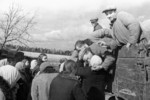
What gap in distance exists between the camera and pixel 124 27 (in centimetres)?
415

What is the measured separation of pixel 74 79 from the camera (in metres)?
3.10

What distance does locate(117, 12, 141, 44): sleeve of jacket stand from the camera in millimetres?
3979

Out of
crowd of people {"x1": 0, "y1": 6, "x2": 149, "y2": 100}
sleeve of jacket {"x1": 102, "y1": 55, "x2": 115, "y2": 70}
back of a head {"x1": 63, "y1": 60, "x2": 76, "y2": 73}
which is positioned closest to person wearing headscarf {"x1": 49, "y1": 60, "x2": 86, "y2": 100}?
crowd of people {"x1": 0, "y1": 6, "x2": 149, "y2": 100}

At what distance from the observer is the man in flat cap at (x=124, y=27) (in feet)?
13.1

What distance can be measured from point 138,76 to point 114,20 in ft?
4.04

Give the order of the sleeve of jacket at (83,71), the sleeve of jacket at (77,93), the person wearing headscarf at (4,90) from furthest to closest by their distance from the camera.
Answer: the sleeve of jacket at (83,71) → the person wearing headscarf at (4,90) → the sleeve of jacket at (77,93)

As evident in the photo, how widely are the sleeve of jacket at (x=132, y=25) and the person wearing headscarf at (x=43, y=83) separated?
1507 mm

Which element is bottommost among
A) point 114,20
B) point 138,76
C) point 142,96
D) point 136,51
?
point 142,96

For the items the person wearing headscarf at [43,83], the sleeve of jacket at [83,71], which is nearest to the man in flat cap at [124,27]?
the sleeve of jacket at [83,71]

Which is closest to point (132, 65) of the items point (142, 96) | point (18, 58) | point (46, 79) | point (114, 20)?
point (142, 96)

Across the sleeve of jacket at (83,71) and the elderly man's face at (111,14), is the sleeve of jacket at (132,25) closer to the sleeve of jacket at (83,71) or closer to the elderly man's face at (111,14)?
the elderly man's face at (111,14)

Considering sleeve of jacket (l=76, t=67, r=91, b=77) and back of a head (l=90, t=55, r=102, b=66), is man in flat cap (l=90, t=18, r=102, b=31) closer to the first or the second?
back of a head (l=90, t=55, r=102, b=66)

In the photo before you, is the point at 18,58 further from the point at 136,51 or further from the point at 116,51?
the point at 136,51

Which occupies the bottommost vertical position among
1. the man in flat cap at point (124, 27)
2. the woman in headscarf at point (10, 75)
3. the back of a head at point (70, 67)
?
the woman in headscarf at point (10, 75)
